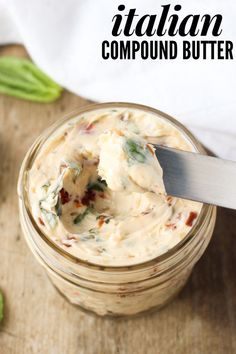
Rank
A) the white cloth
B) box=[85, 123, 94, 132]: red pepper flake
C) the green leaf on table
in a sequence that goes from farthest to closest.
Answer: the green leaf on table → the white cloth → box=[85, 123, 94, 132]: red pepper flake

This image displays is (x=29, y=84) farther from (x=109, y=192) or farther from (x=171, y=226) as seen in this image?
(x=171, y=226)

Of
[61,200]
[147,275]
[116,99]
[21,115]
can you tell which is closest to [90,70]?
[116,99]

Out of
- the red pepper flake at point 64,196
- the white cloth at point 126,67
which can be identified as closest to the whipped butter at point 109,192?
the red pepper flake at point 64,196

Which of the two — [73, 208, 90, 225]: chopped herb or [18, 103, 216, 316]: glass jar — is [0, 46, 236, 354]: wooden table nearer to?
[18, 103, 216, 316]: glass jar

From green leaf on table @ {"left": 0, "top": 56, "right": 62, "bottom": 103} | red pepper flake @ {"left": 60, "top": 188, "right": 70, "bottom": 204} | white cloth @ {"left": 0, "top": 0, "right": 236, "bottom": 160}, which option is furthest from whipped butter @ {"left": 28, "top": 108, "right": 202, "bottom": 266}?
green leaf on table @ {"left": 0, "top": 56, "right": 62, "bottom": 103}

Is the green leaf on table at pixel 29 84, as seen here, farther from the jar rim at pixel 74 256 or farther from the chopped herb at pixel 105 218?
the chopped herb at pixel 105 218
